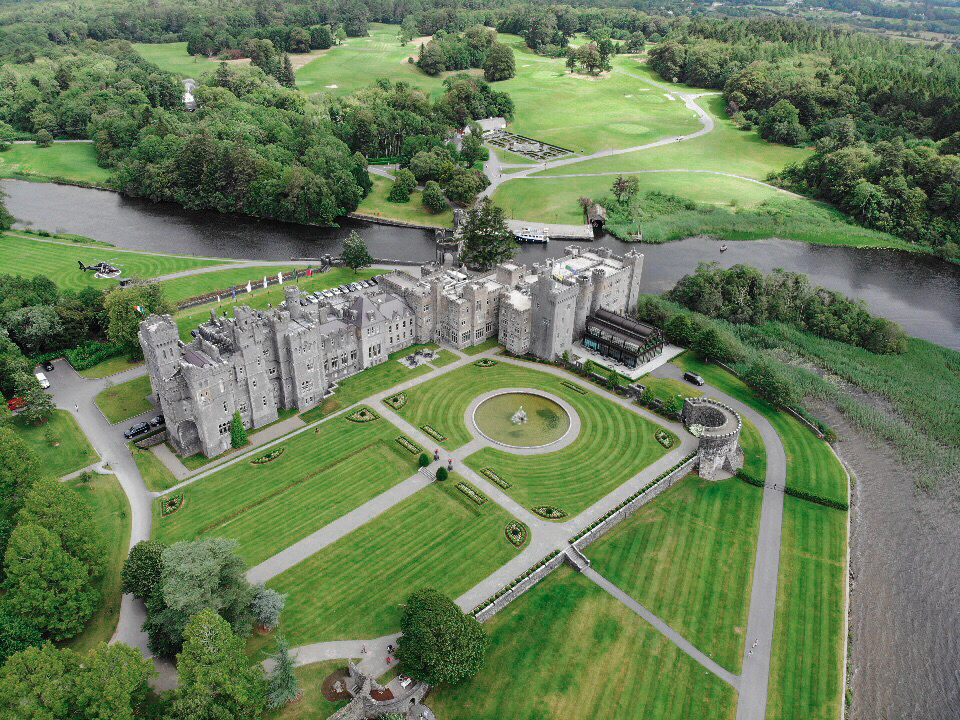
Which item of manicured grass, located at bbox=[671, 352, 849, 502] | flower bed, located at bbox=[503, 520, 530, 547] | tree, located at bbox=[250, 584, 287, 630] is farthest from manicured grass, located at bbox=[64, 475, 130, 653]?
manicured grass, located at bbox=[671, 352, 849, 502]

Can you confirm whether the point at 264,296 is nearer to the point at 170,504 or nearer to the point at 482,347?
the point at 482,347

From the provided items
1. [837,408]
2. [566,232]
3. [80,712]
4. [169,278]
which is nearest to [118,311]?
[169,278]

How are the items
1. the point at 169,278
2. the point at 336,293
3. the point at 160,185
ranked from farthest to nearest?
the point at 160,185
the point at 169,278
the point at 336,293

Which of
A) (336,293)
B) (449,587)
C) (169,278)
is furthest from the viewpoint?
(169,278)

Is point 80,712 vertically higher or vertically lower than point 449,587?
higher

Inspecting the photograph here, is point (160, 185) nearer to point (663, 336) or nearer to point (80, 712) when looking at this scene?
point (663, 336)

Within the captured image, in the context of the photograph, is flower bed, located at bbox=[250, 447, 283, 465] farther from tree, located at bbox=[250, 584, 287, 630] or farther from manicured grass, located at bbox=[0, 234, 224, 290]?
manicured grass, located at bbox=[0, 234, 224, 290]
